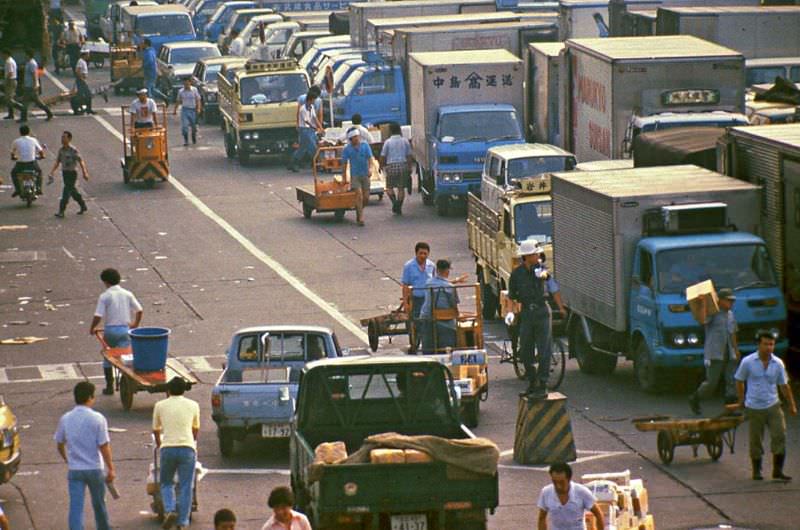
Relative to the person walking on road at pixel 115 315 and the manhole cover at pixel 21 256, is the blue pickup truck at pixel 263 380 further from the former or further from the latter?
the manhole cover at pixel 21 256

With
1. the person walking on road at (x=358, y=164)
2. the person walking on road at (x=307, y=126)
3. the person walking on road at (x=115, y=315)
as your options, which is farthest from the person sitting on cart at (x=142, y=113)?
the person walking on road at (x=115, y=315)

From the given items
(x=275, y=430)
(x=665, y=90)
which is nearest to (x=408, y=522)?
(x=275, y=430)

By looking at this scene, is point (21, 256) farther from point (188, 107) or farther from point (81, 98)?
point (81, 98)

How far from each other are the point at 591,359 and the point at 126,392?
5819mm

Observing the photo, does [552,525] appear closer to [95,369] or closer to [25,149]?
[95,369]

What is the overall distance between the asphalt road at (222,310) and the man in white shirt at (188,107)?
0.57 meters

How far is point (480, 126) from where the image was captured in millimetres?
39906

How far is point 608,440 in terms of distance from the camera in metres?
21.6

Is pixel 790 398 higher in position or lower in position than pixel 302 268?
higher

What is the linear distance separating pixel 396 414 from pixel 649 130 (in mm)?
16011

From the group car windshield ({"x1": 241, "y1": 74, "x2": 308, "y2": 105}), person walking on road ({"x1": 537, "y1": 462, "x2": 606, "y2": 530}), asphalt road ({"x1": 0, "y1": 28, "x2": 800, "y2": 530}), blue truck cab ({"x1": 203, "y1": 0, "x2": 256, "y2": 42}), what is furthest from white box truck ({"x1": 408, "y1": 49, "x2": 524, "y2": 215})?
blue truck cab ({"x1": 203, "y1": 0, "x2": 256, "y2": 42})

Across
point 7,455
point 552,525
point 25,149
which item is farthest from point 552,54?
point 552,525

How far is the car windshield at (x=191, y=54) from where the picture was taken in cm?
6138

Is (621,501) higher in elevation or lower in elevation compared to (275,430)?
higher
